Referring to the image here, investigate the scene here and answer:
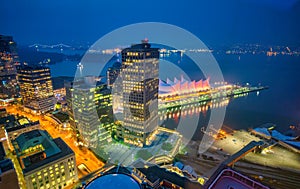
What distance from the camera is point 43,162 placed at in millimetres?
15734

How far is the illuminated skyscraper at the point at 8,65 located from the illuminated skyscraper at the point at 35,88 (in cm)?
580

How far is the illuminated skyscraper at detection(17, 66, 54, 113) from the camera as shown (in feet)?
115

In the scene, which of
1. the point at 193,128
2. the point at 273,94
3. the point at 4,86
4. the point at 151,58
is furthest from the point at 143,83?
the point at 273,94

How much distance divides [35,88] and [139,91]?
25538 mm

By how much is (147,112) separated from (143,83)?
4.03 m

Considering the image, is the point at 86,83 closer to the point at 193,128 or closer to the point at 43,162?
the point at 43,162

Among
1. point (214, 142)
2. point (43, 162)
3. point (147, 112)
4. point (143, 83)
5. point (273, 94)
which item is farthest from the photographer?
point (273, 94)

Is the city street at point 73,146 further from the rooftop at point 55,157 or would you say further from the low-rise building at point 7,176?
the low-rise building at point 7,176

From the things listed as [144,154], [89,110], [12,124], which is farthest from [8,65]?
[144,154]

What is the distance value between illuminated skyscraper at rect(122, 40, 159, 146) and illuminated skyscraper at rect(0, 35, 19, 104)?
31.6 meters

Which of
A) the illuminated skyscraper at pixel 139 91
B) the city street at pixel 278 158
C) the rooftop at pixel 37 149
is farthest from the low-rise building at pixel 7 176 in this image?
the city street at pixel 278 158

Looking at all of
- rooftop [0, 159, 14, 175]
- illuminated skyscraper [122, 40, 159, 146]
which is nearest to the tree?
illuminated skyscraper [122, 40, 159, 146]

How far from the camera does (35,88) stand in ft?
117

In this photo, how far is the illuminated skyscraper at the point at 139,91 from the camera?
851 inches
